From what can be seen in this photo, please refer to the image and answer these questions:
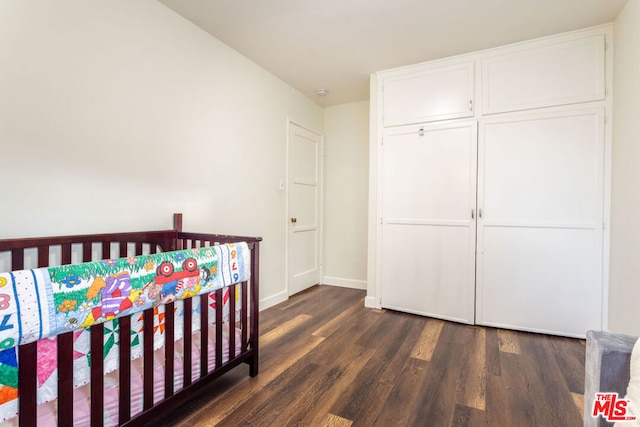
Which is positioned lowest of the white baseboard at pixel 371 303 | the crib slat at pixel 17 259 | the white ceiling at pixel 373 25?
the white baseboard at pixel 371 303

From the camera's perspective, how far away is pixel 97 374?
1.12 meters

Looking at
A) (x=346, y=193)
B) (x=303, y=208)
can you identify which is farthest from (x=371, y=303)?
(x=346, y=193)

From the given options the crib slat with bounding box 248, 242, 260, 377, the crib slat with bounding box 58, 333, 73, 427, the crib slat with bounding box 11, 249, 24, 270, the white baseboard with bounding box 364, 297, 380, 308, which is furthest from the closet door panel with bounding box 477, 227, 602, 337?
the crib slat with bounding box 11, 249, 24, 270

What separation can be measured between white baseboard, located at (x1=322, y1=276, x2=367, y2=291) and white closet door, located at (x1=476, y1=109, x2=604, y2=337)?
1.45 m

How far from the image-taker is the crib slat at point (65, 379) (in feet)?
3.39

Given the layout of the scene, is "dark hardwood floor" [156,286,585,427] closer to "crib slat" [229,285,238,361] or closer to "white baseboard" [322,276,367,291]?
"crib slat" [229,285,238,361]

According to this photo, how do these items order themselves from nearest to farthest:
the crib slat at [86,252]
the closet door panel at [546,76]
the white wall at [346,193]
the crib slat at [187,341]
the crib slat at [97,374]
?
the crib slat at [97,374], the crib slat at [187,341], the crib slat at [86,252], the closet door panel at [546,76], the white wall at [346,193]

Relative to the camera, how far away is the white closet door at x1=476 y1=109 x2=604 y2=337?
91.6 inches

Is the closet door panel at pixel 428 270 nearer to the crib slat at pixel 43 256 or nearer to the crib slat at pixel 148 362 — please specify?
the crib slat at pixel 148 362

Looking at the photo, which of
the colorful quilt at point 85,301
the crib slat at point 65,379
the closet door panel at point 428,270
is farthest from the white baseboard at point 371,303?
the crib slat at point 65,379

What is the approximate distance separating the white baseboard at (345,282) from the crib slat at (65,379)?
3086 mm

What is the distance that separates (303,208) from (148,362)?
253 centimetres

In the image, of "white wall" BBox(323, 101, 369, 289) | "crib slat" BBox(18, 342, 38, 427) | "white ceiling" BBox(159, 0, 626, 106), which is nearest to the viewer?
"crib slat" BBox(18, 342, 38, 427)
